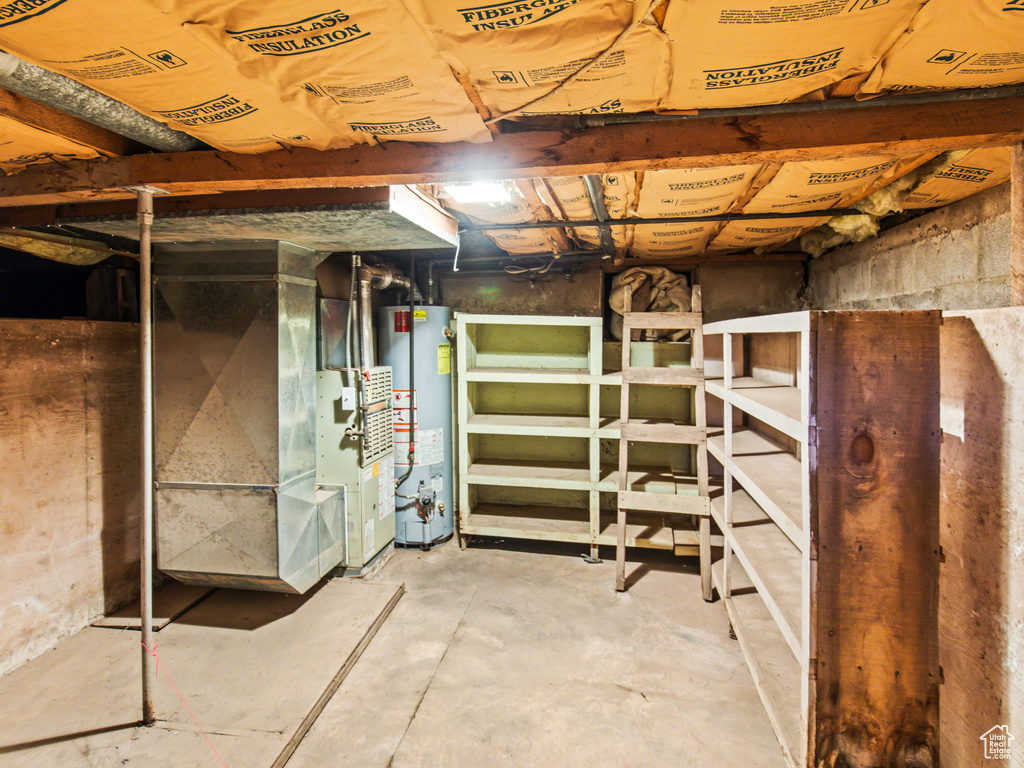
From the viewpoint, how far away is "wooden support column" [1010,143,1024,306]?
117 cm

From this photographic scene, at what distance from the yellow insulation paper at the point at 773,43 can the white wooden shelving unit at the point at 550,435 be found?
223 cm

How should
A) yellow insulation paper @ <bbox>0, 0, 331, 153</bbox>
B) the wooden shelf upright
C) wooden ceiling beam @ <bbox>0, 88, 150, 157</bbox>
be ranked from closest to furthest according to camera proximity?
yellow insulation paper @ <bbox>0, 0, 331, 153</bbox>
wooden ceiling beam @ <bbox>0, 88, 150, 157</bbox>
the wooden shelf upright

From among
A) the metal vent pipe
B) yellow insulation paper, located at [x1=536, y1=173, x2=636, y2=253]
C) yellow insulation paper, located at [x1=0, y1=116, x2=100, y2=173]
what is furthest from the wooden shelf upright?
yellow insulation paper, located at [x1=0, y1=116, x2=100, y2=173]

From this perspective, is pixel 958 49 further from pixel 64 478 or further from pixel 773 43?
pixel 64 478

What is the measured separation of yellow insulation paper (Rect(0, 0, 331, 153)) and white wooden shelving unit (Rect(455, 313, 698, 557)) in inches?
88.7

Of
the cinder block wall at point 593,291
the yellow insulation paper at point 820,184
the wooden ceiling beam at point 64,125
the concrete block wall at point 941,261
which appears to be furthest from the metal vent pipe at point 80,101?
the concrete block wall at point 941,261

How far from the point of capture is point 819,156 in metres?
1.32

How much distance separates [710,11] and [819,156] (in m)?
0.63

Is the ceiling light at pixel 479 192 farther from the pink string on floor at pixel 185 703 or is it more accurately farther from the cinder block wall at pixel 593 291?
the pink string on floor at pixel 185 703

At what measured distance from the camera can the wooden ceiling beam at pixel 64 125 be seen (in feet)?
4.09

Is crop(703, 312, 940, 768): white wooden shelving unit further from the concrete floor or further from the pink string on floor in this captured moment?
the pink string on floor

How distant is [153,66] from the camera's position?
1.02 m

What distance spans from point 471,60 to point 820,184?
5.44 feet

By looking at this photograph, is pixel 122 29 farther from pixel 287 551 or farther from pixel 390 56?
pixel 287 551
